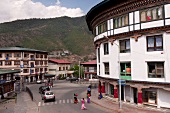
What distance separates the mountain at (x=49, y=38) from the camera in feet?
458

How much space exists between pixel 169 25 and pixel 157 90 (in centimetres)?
842

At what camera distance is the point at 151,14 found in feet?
74.7

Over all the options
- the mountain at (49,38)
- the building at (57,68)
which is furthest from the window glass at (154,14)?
the mountain at (49,38)

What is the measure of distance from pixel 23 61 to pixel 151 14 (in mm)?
62501

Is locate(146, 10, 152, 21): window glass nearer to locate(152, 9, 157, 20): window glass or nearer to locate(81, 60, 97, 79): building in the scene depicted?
locate(152, 9, 157, 20): window glass

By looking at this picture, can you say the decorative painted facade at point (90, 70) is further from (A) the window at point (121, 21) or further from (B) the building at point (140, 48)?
(A) the window at point (121, 21)

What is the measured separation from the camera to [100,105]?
26344 mm

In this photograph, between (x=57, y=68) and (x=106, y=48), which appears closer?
(x=106, y=48)

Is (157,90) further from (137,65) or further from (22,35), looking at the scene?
Result: (22,35)

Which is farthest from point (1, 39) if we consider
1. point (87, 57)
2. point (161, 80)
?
point (161, 80)

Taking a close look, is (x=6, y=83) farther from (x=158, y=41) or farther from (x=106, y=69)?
(x=158, y=41)

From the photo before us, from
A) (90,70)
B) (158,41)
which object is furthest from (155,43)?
(90,70)

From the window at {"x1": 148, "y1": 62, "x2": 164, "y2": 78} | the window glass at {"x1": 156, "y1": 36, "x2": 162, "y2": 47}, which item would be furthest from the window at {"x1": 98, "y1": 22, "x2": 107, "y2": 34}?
the window at {"x1": 148, "y1": 62, "x2": 164, "y2": 78}

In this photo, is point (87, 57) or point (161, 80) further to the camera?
point (87, 57)
